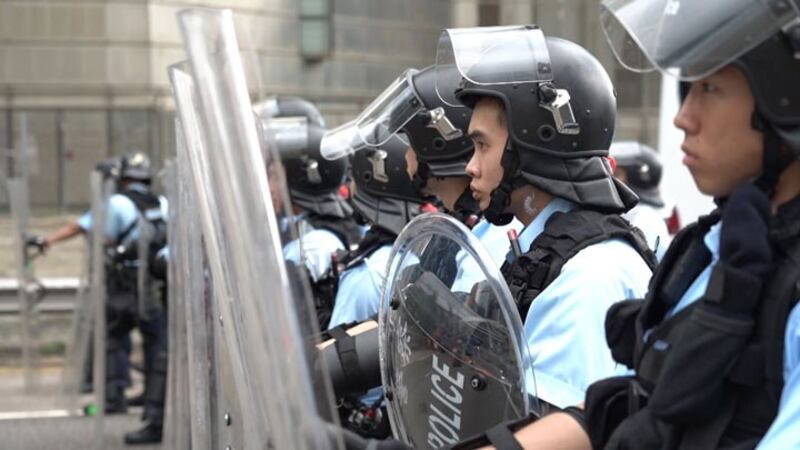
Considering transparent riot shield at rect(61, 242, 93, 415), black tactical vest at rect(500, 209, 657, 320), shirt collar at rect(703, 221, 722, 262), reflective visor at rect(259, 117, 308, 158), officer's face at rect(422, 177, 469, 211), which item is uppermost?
reflective visor at rect(259, 117, 308, 158)

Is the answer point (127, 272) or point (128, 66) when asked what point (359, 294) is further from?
point (128, 66)

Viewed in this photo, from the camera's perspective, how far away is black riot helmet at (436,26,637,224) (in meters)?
3.35

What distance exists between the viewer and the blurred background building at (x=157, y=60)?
17141 millimetres

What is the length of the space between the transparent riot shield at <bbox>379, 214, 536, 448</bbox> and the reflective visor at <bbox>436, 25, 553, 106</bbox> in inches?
17.7

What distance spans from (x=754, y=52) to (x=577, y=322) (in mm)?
817

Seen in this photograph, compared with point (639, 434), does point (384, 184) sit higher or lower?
higher

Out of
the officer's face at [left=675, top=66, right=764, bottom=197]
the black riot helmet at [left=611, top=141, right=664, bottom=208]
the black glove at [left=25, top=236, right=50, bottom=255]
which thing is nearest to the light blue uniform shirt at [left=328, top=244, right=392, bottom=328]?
the officer's face at [left=675, top=66, right=764, bottom=197]

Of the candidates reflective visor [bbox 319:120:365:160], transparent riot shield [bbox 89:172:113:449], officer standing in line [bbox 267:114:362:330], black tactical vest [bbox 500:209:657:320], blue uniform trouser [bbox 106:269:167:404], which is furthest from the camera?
blue uniform trouser [bbox 106:269:167:404]

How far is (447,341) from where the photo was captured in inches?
115

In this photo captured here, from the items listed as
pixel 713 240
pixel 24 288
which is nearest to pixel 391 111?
pixel 713 240

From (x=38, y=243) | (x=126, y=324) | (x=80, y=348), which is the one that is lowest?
(x=80, y=348)

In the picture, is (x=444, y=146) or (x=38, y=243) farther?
(x=38, y=243)

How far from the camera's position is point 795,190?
2.19 meters

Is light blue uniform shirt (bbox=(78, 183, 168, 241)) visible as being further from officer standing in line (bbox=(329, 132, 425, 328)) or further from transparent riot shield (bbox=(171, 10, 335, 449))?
transparent riot shield (bbox=(171, 10, 335, 449))
